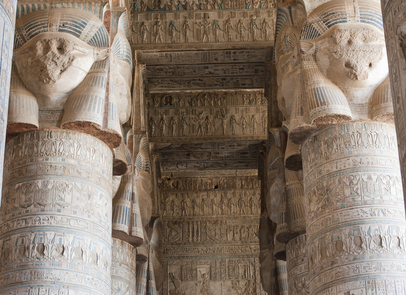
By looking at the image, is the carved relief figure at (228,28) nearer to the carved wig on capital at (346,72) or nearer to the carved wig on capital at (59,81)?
Answer: the carved wig on capital at (346,72)

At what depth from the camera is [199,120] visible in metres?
15.0

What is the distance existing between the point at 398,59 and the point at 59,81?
19.6 ft

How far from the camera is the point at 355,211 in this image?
Result: 825cm

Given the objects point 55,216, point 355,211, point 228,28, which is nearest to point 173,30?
point 228,28

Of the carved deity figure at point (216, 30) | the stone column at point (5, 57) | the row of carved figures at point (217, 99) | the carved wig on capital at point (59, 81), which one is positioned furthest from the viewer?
the row of carved figures at point (217, 99)

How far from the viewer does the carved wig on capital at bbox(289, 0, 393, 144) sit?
9023 millimetres

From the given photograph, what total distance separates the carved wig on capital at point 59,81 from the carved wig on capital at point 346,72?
105 inches

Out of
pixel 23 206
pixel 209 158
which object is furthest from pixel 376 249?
pixel 209 158

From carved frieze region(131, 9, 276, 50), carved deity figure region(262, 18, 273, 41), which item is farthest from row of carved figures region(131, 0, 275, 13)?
carved deity figure region(262, 18, 273, 41)

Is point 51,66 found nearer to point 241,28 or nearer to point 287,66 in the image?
point 287,66

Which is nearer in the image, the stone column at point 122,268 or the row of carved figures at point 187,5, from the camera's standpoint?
the stone column at point 122,268

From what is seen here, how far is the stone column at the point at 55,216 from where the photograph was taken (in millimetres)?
7801

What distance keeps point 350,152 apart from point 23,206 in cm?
424

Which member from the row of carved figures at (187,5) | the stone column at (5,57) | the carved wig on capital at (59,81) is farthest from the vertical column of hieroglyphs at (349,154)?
the stone column at (5,57)
